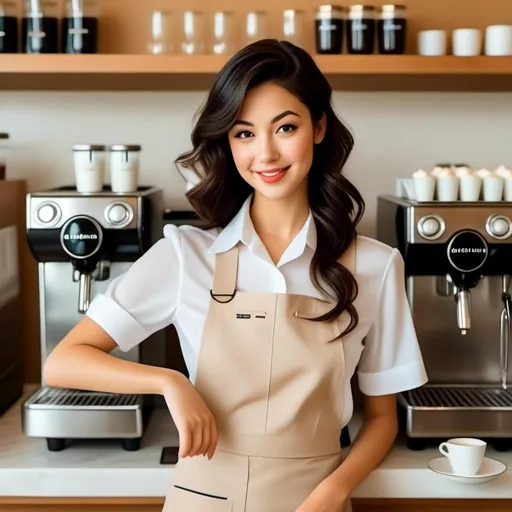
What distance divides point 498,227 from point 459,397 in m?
0.32

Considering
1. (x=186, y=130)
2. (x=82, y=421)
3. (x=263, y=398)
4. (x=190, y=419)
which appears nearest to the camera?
(x=190, y=419)

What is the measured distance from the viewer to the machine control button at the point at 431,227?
1536 mm

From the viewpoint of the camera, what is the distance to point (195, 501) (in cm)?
127

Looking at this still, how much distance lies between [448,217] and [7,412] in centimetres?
96

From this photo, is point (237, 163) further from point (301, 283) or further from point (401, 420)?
point (401, 420)

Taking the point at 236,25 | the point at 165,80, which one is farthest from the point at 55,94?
the point at 236,25

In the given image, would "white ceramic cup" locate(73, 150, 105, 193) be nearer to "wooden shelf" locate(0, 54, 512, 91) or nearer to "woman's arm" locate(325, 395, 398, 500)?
"wooden shelf" locate(0, 54, 512, 91)

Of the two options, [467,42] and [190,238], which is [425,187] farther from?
[190,238]

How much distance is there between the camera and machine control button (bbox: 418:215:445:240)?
5.04 ft

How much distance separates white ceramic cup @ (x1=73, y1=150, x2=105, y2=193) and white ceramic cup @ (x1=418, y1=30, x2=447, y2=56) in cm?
71

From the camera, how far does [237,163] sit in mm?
1277

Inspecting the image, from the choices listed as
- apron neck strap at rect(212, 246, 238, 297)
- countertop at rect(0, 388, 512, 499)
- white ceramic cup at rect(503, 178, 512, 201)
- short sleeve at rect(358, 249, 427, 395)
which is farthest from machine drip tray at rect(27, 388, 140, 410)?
white ceramic cup at rect(503, 178, 512, 201)

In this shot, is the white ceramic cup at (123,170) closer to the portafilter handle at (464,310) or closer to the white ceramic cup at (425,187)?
the white ceramic cup at (425,187)

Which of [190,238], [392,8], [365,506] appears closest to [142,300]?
[190,238]
